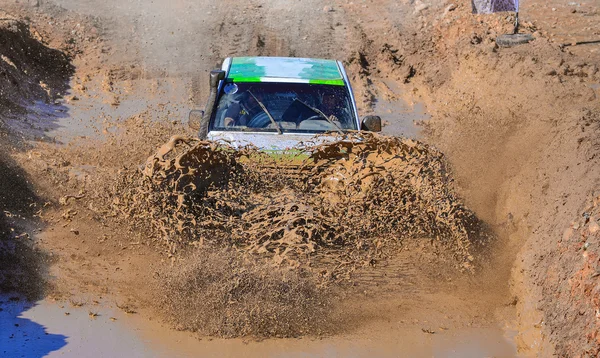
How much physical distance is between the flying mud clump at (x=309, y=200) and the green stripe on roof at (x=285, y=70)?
1081 millimetres

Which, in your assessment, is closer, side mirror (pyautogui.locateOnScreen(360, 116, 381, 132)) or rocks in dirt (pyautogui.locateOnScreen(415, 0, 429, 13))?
side mirror (pyautogui.locateOnScreen(360, 116, 381, 132))

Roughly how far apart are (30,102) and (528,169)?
8958mm

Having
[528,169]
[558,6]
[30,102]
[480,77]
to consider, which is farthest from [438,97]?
[30,102]

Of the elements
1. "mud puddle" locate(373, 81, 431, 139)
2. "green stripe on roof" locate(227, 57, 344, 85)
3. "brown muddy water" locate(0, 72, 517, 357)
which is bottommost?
"mud puddle" locate(373, 81, 431, 139)

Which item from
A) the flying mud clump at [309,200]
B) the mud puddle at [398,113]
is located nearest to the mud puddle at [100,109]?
the mud puddle at [398,113]

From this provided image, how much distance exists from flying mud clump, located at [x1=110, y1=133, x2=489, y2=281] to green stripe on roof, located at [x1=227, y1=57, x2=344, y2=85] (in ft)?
3.55

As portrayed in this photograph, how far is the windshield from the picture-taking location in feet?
26.3

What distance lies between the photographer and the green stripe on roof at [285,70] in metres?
8.39

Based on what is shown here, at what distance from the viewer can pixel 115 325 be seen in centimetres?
627

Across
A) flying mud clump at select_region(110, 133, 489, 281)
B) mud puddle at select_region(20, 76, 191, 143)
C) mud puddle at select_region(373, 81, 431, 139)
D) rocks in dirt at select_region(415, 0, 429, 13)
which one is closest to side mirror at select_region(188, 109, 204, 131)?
flying mud clump at select_region(110, 133, 489, 281)

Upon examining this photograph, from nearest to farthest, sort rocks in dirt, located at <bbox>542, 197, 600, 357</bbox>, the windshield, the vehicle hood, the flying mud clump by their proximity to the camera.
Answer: rocks in dirt, located at <bbox>542, 197, 600, 357</bbox>
the flying mud clump
the vehicle hood
the windshield

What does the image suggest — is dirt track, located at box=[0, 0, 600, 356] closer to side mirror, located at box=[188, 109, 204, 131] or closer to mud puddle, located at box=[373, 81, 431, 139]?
mud puddle, located at box=[373, 81, 431, 139]

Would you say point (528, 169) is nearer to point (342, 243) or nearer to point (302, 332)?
point (342, 243)

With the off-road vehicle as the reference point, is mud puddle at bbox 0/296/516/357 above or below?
below
